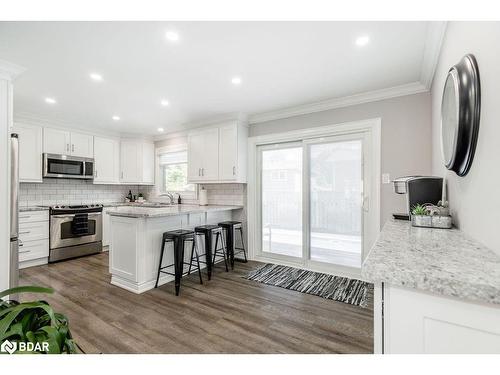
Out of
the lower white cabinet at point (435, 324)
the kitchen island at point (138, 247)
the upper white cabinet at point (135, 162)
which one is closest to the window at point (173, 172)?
the upper white cabinet at point (135, 162)

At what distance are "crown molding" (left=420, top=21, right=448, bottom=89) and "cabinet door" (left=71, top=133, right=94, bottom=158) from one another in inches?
205

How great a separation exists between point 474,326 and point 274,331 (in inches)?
67.4

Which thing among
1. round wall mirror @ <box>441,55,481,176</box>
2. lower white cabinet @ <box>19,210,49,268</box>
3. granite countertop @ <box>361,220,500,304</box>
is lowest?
lower white cabinet @ <box>19,210,49,268</box>

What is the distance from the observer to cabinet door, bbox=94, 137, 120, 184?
190 inches

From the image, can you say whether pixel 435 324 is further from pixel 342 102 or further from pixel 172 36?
pixel 342 102

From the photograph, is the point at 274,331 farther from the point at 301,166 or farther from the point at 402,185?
the point at 301,166

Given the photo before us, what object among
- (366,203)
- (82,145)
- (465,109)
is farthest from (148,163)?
(465,109)

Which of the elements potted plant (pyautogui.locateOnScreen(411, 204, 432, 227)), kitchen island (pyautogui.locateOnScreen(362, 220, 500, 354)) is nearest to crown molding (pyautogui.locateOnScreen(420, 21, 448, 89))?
potted plant (pyautogui.locateOnScreen(411, 204, 432, 227))

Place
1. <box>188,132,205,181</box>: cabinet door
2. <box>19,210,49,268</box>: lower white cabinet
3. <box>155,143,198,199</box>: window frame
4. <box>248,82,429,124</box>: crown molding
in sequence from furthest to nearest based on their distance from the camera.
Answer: <box>155,143,198,199</box>: window frame, <box>188,132,205,181</box>: cabinet door, <box>19,210,49,268</box>: lower white cabinet, <box>248,82,429,124</box>: crown molding

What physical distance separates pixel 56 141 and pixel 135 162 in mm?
1390

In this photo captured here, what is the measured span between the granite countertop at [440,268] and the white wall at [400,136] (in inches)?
80.3

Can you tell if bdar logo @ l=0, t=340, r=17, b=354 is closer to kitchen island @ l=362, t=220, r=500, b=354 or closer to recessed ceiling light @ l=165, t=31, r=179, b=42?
kitchen island @ l=362, t=220, r=500, b=354

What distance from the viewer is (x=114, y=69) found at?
249 centimetres
